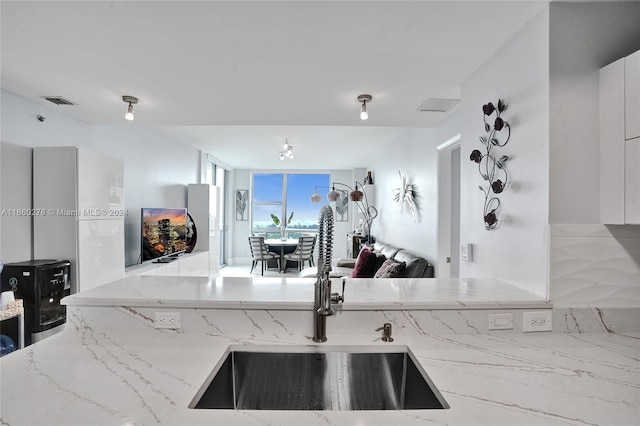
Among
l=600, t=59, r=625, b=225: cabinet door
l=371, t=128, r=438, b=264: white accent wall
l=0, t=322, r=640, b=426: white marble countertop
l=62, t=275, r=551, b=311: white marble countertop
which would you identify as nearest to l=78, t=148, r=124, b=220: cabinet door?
l=62, t=275, r=551, b=311: white marble countertop

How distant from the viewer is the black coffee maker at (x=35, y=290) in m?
2.60

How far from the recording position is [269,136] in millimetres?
5402

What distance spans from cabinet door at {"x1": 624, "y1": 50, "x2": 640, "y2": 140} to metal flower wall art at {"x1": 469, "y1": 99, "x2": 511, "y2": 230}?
0.48 metres

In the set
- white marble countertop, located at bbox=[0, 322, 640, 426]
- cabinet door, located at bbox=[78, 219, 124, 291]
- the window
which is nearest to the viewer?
white marble countertop, located at bbox=[0, 322, 640, 426]

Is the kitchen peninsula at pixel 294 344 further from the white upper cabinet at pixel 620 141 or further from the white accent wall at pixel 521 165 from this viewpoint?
the white upper cabinet at pixel 620 141

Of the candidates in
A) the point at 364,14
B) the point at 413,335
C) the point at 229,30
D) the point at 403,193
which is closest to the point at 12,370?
the point at 413,335

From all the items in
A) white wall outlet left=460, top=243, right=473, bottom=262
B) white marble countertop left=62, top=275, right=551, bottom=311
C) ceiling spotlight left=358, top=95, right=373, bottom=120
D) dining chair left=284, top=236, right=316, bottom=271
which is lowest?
dining chair left=284, top=236, right=316, bottom=271

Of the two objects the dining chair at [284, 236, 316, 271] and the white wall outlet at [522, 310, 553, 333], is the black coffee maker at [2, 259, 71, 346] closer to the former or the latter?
the white wall outlet at [522, 310, 553, 333]

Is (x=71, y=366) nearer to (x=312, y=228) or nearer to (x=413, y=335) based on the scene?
(x=413, y=335)

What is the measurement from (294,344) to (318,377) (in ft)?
0.48

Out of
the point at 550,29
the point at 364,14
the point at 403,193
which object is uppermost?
the point at 364,14

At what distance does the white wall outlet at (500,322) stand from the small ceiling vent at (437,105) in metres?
1.90

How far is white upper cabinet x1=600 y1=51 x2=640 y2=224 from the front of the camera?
129 cm

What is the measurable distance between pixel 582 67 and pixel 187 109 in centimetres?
284
